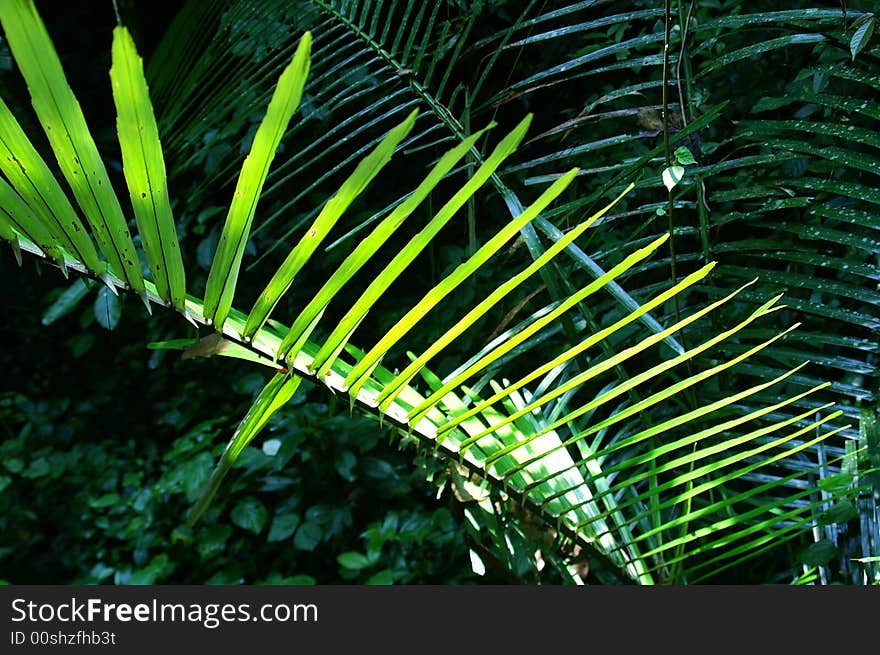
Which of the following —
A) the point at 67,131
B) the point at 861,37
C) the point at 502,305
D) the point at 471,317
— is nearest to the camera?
the point at 67,131

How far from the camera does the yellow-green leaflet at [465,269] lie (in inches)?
18.7

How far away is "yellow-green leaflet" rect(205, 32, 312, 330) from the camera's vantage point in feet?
1.33

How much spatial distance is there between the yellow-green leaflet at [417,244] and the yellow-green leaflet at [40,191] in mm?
162

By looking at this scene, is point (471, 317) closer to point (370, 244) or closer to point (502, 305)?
point (370, 244)

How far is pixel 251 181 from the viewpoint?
48cm

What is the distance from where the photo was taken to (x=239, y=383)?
6.07 ft

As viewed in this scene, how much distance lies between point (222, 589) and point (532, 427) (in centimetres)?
35

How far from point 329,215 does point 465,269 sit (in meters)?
0.10

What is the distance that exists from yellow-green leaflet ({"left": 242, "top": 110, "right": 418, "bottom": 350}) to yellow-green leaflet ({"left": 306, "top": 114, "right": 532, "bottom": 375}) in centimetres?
3

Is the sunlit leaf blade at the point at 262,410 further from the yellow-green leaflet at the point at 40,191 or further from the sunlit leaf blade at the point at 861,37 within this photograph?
the sunlit leaf blade at the point at 861,37

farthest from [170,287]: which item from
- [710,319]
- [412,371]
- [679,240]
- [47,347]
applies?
[47,347]

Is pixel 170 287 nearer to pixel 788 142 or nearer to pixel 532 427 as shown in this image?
pixel 532 427

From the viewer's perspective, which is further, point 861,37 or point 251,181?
point 861,37

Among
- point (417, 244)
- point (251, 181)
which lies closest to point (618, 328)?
point (417, 244)
